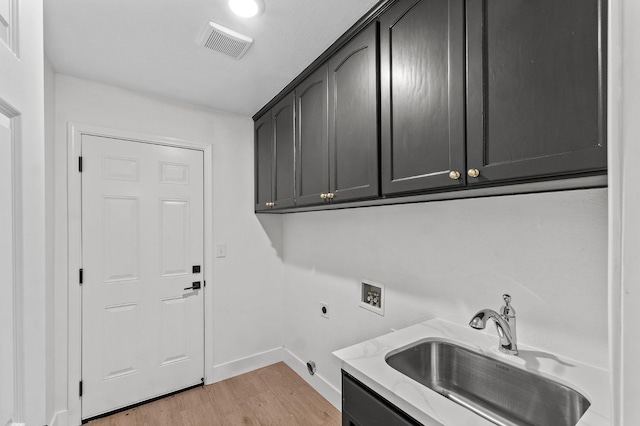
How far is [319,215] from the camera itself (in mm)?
2453

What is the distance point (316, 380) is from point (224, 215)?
5.11 ft

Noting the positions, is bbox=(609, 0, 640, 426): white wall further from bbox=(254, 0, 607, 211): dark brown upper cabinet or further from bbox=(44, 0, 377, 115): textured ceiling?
bbox=(44, 0, 377, 115): textured ceiling

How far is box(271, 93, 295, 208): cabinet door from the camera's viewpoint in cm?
212

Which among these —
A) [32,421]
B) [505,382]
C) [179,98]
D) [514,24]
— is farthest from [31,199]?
[179,98]

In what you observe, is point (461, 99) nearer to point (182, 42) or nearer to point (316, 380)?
point (182, 42)

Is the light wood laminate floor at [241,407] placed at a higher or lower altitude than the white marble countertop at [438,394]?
lower

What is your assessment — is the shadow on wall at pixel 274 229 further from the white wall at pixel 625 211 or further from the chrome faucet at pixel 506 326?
the white wall at pixel 625 211

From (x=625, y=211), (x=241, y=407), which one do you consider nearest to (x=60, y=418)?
(x=241, y=407)

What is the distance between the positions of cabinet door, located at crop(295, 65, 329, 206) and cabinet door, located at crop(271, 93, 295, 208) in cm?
9

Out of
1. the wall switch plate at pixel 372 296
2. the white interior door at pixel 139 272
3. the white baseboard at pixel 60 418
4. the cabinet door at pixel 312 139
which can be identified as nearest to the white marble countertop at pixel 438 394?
the wall switch plate at pixel 372 296

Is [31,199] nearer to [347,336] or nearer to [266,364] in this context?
[347,336]

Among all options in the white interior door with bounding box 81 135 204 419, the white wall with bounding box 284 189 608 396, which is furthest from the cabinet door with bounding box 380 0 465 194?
the white interior door with bounding box 81 135 204 419

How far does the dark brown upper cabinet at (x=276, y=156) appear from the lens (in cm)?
215

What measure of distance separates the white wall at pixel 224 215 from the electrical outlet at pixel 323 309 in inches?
26.2
